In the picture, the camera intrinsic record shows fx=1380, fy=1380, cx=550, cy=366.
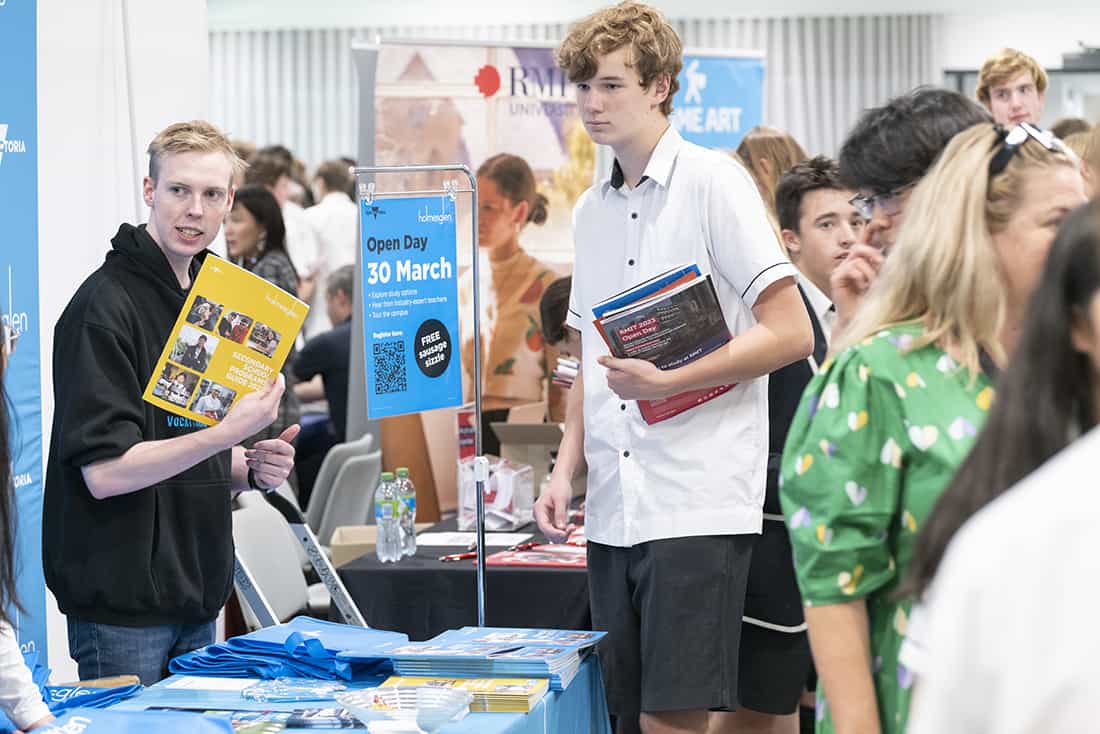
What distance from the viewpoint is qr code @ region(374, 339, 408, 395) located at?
10.0 feet

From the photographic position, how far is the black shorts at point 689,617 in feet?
8.18

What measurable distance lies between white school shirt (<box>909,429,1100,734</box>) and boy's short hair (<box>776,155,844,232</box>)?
2.65m

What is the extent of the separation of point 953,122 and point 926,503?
65cm

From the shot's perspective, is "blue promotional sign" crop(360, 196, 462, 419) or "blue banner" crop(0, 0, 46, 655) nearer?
"blue promotional sign" crop(360, 196, 462, 419)

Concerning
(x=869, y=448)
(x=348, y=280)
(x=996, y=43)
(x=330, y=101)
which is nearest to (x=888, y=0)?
(x=996, y=43)

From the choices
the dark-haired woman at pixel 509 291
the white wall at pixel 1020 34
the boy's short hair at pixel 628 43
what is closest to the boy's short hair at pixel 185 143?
the boy's short hair at pixel 628 43

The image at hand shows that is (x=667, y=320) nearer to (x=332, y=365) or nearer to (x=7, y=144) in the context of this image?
(x=7, y=144)

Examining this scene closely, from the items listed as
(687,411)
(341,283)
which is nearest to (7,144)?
(687,411)

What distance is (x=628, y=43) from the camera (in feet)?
8.46

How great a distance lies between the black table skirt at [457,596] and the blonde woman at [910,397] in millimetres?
1768

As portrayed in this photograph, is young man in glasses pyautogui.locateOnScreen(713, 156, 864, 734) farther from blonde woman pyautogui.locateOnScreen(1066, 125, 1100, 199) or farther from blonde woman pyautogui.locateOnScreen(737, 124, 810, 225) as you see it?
blonde woman pyautogui.locateOnScreen(737, 124, 810, 225)

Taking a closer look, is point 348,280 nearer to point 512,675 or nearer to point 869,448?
point 512,675

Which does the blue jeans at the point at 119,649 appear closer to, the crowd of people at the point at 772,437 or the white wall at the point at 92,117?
the crowd of people at the point at 772,437

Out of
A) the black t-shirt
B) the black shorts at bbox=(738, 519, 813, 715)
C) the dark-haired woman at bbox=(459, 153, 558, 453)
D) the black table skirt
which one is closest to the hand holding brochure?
the black shorts at bbox=(738, 519, 813, 715)
